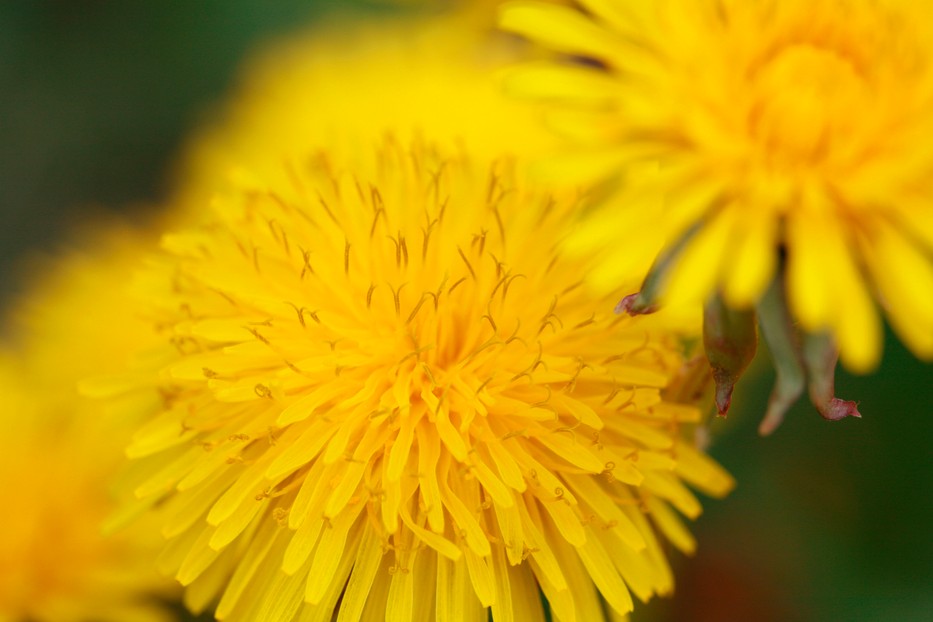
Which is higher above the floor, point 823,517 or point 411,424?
point 411,424

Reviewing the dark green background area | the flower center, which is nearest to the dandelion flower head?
the flower center

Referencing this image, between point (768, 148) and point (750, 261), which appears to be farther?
point (768, 148)

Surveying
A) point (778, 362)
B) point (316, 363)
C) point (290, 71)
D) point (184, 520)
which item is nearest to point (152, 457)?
point (184, 520)

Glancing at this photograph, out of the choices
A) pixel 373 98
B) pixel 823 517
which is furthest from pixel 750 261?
pixel 373 98

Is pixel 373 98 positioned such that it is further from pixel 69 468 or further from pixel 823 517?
pixel 823 517

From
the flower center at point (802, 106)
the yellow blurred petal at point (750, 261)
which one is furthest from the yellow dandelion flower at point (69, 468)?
the flower center at point (802, 106)

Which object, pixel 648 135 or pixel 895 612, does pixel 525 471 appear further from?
pixel 895 612

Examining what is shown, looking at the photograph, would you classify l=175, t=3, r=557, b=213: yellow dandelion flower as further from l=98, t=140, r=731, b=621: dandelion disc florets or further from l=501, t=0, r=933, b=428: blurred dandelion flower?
l=501, t=0, r=933, b=428: blurred dandelion flower
